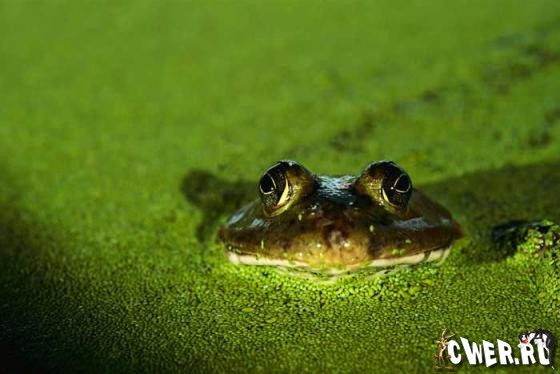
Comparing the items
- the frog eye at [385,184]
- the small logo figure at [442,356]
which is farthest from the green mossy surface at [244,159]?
the frog eye at [385,184]

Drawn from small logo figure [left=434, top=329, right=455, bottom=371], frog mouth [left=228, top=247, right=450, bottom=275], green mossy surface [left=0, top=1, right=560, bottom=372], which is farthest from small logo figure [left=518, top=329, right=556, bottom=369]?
frog mouth [left=228, top=247, right=450, bottom=275]

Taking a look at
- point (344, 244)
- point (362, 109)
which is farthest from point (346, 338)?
point (362, 109)

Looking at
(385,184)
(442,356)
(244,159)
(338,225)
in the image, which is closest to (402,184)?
(385,184)

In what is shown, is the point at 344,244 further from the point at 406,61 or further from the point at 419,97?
the point at 406,61

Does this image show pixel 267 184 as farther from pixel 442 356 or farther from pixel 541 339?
pixel 541 339

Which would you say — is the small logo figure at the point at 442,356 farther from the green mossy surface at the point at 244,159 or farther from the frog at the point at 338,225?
the frog at the point at 338,225

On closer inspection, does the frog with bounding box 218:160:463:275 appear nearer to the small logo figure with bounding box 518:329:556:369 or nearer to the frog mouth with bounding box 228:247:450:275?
the frog mouth with bounding box 228:247:450:275
